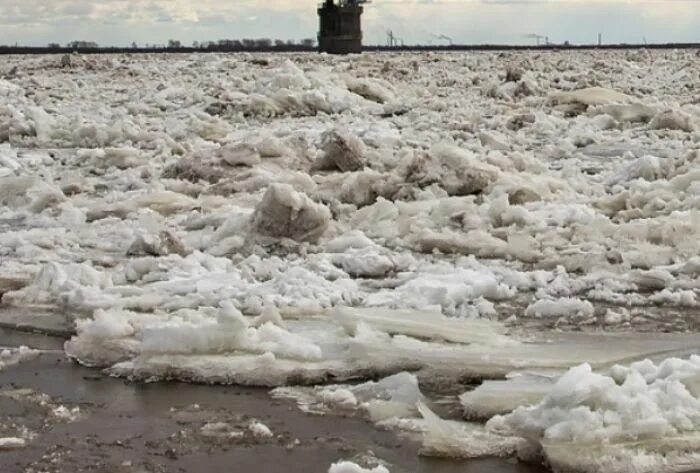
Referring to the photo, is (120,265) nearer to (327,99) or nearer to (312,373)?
(312,373)

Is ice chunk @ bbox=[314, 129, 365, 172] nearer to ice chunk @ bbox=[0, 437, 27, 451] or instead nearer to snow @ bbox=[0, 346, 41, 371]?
snow @ bbox=[0, 346, 41, 371]

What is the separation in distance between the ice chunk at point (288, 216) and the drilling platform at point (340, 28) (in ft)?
123

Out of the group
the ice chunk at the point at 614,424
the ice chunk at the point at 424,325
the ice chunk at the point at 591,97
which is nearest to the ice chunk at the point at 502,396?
the ice chunk at the point at 614,424

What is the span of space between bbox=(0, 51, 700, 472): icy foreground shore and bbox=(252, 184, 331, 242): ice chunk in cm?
1

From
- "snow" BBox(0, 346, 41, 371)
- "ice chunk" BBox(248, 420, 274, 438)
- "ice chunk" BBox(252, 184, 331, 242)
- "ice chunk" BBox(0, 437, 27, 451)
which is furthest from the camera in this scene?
"ice chunk" BBox(252, 184, 331, 242)

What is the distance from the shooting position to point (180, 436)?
3.72 m

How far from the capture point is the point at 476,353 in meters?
4.50

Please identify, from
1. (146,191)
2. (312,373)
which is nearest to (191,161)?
(146,191)

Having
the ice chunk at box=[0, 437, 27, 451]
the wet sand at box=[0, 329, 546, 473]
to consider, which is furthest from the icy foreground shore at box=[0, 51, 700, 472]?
the ice chunk at box=[0, 437, 27, 451]

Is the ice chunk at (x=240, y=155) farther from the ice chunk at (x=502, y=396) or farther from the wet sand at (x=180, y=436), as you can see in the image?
the ice chunk at (x=502, y=396)

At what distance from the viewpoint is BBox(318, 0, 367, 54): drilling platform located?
43406mm

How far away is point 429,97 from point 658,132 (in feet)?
22.9

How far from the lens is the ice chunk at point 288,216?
688 cm

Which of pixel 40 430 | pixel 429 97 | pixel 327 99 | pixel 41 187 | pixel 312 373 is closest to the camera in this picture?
pixel 40 430
